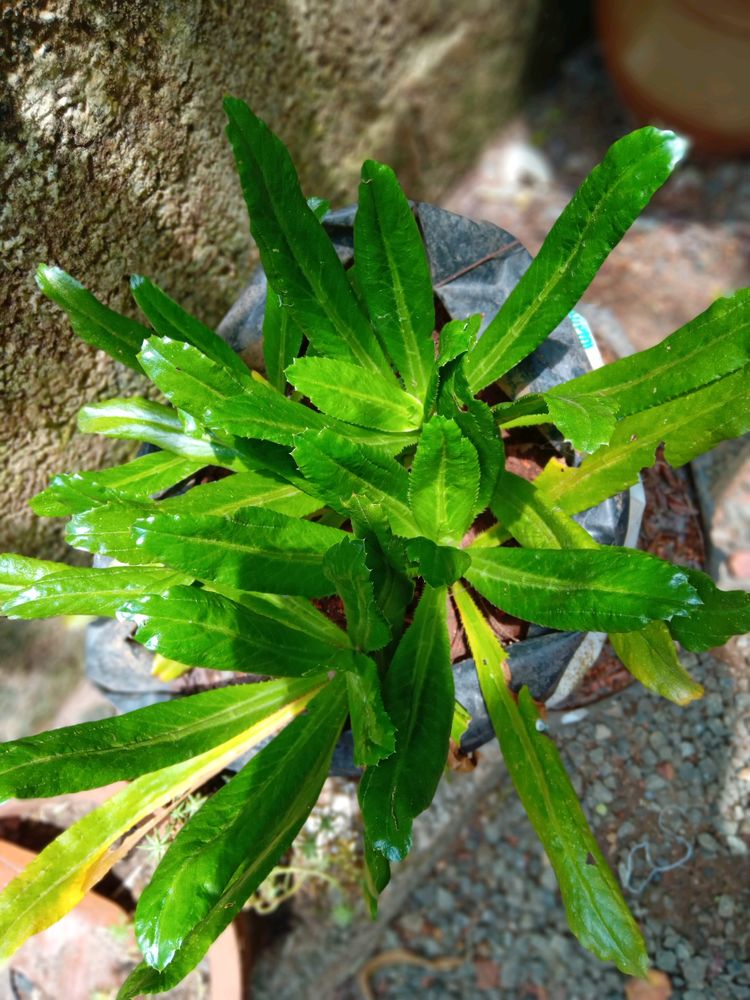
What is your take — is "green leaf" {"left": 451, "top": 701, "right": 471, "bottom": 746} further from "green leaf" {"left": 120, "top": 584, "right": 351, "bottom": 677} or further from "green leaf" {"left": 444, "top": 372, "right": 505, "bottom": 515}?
"green leaf" {"left": 444, "top": 372, "right": 505, "bottom": 515}

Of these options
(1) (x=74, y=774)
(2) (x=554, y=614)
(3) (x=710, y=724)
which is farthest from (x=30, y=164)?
(3) (x=710, y=724)

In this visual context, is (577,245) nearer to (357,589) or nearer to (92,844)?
(357,589)

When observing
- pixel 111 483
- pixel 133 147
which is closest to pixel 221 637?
pixel 111 483

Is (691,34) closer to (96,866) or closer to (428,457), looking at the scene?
(428,457)

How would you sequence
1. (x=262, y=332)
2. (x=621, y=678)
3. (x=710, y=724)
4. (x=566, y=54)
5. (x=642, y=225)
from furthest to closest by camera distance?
1. (x=566, y=54)
2. (x=642, y=225)
3. (x=710, y=724)
4. (x=621, y=678)
5. (x=262, y=332)

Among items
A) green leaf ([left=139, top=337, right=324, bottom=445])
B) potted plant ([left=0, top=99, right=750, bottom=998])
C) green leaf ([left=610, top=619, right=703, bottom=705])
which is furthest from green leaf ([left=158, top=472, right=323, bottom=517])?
green leaf ([left=610, top=619, right=703, bottom=705])
